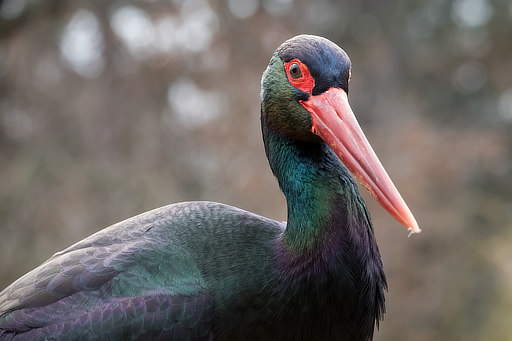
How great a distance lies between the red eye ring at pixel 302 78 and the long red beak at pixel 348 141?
48 mm

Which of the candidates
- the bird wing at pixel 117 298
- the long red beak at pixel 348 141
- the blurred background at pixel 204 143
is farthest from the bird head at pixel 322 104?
the blurred background at pixel 204 143

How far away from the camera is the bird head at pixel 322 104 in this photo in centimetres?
242

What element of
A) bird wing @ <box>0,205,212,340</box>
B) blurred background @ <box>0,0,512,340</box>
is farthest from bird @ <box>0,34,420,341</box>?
blurred background @ <box>0,0,512,340</box>

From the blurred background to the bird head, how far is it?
5308 millimetres

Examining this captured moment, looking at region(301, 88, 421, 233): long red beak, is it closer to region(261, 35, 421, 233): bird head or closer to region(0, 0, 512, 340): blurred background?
region(261, 35, 421, 233): bird head

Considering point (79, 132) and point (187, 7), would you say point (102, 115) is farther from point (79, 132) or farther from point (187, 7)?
point (187, 7)

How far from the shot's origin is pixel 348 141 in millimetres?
2480

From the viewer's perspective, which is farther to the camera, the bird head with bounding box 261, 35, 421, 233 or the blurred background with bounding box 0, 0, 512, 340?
the blurred background with bounding box 0, 0, 512, 340

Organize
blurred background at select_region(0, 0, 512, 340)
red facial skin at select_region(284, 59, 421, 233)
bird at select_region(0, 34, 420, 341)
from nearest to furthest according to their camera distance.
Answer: red facial skin at select_region(284, 59, 421, 233) → bird at select_region(0, 34, 420, 341) → blurred background at select_region(0, 0, 512, 340)

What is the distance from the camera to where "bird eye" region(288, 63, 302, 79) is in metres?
2.58

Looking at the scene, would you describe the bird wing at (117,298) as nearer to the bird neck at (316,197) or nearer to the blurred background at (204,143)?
the bird neck at (316,197)

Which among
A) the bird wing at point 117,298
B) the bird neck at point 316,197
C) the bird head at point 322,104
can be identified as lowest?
the bird wing at point 117,298

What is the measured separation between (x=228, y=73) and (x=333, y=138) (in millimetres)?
6211

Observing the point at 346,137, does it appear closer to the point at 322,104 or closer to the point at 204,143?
the point at 322,104
